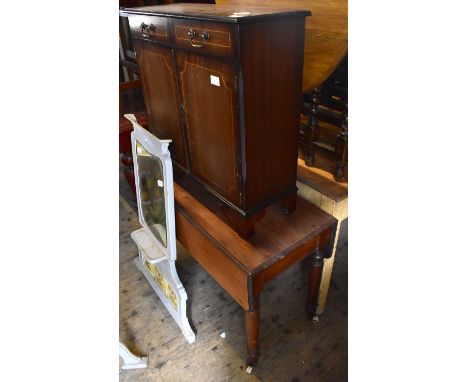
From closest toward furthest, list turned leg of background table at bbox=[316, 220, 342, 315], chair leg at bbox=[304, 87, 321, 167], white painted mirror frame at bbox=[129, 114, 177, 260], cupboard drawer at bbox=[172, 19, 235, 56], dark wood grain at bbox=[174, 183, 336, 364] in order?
cupboard drawer at bbox=[172, 19, 235, 56] → dark wood grain at bbox=[174, 183, 336, 364] → white painted mirror frame at bbox=[129, 114, 177, 260] → chair leg at bbox=[304, 87, 321, 167] → turned leg of background table at bbox=[316, 220, 342, 315]

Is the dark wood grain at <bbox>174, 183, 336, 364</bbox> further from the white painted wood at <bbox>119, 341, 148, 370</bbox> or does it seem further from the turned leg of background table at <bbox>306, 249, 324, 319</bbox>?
the white painted wood at <bbox>119, 341, 148, 370</bbox>

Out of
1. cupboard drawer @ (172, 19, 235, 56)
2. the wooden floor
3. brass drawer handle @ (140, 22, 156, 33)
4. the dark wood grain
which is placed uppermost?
brass drawer handle @ (140, 22, 156, 33)

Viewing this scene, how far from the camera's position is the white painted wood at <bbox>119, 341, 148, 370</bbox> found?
173 centimetres

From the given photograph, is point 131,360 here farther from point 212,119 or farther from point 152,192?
point 212,119

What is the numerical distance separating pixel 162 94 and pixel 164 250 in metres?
0.76

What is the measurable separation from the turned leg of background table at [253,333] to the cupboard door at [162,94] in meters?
0.76

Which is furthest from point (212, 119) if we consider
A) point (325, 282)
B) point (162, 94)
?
point (325, 282)

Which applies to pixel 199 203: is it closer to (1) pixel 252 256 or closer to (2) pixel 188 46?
(1) pixel 252 256

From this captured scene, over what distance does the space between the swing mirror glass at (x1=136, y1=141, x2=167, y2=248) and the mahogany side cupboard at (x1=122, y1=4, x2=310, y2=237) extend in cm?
15

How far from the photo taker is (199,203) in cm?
172

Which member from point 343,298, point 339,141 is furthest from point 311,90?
point 343,298

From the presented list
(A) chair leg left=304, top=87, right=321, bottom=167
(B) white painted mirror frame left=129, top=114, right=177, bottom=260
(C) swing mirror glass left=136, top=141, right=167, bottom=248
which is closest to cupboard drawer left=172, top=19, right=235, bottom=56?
(B) white painted mirror frame left=129, top=114, right=177, bottom=260
